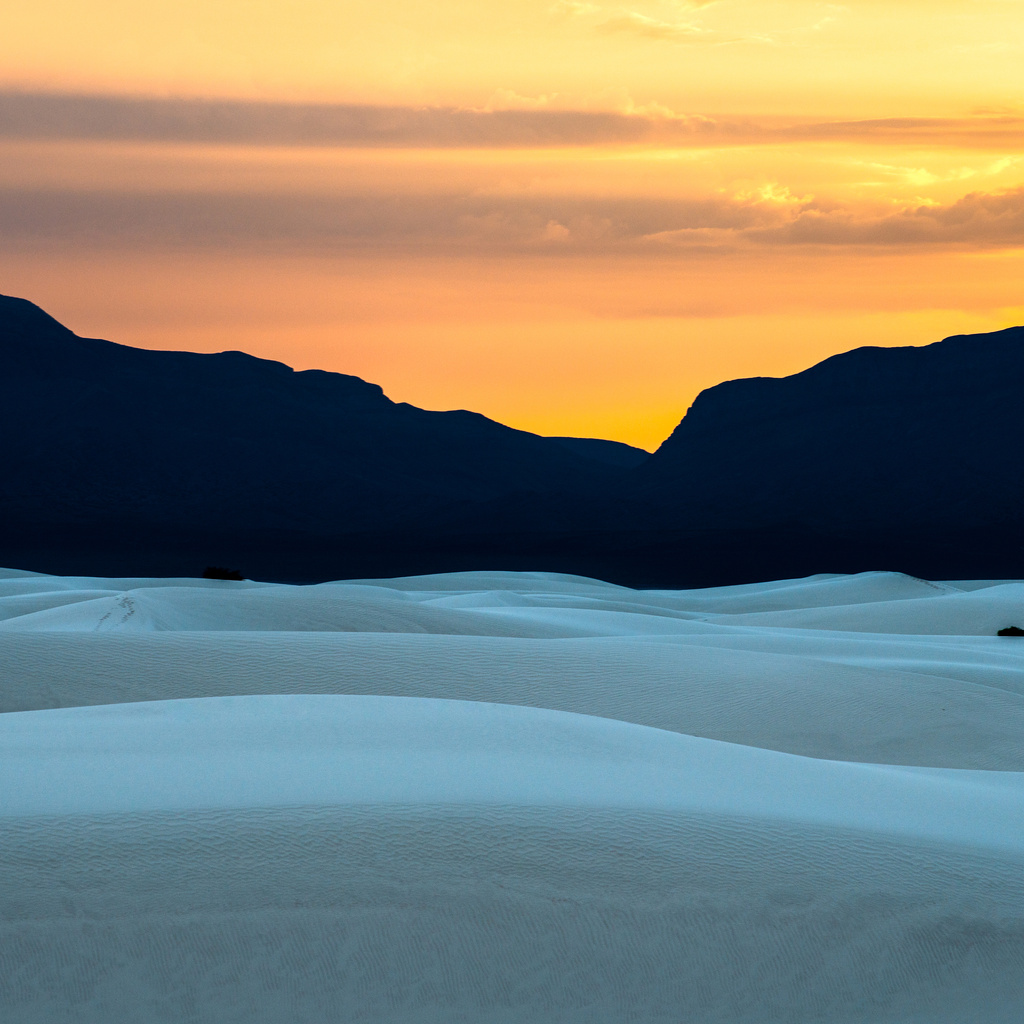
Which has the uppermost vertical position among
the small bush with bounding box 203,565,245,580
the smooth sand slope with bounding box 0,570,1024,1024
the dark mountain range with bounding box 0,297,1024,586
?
the dark mountain range with bounding box 0,297,1024,586

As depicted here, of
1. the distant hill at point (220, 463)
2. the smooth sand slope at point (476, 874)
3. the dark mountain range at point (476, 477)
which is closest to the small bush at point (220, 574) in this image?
the smooth sand slope at point (476, 874)

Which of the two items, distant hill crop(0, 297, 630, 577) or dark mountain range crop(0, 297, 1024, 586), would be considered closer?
dark mountain range crop(0, 297, 1024, 586)

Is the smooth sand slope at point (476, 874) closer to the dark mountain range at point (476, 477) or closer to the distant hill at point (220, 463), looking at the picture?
the dark mountain range at point (476, 477)

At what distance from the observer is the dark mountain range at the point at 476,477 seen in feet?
318

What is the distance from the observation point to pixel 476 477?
151m

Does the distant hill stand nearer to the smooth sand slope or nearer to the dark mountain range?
the dark mountain range

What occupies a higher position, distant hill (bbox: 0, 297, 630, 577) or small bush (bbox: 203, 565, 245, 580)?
distant hill (bbox: 0, 297, 630, 577)

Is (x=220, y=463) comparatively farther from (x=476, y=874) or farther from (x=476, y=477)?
(x=476, y=874)

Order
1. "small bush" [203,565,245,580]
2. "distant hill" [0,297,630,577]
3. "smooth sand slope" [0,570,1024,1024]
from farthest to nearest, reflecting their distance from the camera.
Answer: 1. "distant hill" [0,297,630,577]
2. "small bush" [203,565,245,580]
3. "smooth sand slope" [0,570,1024,1024]

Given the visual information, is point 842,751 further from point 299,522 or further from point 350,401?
point 350,401

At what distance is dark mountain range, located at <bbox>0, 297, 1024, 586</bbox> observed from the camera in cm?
9688

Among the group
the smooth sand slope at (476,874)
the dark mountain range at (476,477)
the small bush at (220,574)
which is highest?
the dark mountain range at (476,477)

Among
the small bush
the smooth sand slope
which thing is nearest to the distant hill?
the small bush

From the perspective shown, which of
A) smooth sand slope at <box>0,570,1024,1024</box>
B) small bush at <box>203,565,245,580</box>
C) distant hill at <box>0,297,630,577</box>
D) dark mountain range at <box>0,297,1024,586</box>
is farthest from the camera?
distant hill at <box>0,297,630,577</box>
